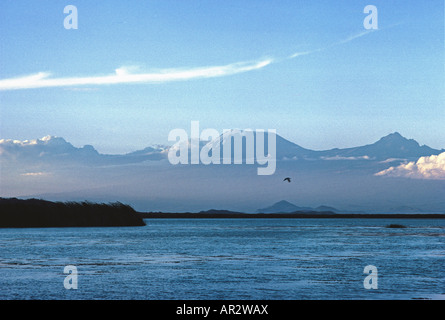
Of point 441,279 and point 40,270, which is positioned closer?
point 441,279

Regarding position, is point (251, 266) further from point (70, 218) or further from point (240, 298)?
point (70, 218)

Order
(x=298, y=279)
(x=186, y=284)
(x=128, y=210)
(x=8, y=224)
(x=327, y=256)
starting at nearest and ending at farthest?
(x=186, y=284) → (x=298, y=279) → (x=327, y=256) → (x=8, y=224) → (x=128, y=210)

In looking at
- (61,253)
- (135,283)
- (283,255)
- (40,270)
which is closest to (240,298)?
(135,283)

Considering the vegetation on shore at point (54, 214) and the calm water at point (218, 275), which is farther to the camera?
the vegetation on shore at point (54, 214)

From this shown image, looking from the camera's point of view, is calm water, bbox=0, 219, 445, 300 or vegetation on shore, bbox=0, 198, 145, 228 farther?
vegetation on shore, bbox=0, 198, 145, 228

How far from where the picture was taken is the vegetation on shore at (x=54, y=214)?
4345 inches

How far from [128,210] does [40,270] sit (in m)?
81.3

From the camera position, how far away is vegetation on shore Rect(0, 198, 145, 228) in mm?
110375

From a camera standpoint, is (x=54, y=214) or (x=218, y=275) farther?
(x=54, y=214)

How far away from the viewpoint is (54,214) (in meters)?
113

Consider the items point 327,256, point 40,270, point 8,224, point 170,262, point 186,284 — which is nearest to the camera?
point 186,284

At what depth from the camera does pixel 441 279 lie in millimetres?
38375

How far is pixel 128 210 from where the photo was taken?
123312 mm
